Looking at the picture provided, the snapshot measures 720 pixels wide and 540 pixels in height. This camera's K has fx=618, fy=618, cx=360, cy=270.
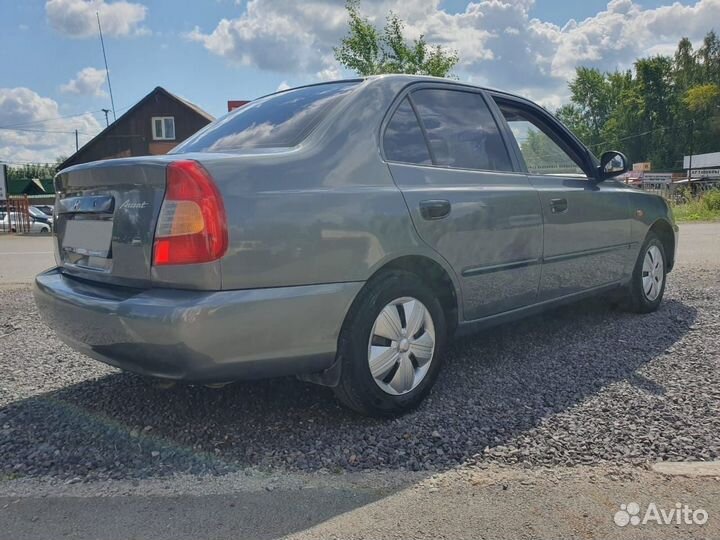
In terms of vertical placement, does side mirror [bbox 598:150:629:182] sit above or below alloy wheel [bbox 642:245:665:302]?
above

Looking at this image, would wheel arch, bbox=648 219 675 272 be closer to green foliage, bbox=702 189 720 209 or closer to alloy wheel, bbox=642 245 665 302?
alloy wheel, bbox=642 245 665 302

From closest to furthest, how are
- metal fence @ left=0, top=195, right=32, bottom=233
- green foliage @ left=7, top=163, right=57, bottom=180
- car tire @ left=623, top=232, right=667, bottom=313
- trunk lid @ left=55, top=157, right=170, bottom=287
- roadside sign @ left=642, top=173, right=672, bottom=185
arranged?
trunk lid @ left=55, top=157, right=170, bottom=287
car tire @ left=623, top=232, right=667, bottom=313
metal fence @ left=0, top=195, right=32, bottom=233
roadside sign @ left=642, top=173, right=672, bottom=185
green foliage @ left=7, top=163, right=57, bottom=180

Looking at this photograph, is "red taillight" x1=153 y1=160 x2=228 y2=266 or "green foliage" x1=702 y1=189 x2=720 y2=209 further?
"green foliage" x1=702 y1=189 x2=720 y2=209

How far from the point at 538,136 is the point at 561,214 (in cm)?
66

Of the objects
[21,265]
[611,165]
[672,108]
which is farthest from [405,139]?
[672,108]

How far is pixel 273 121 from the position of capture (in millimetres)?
3270

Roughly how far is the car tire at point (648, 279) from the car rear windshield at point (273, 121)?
303cm

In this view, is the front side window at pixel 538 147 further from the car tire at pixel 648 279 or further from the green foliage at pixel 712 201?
the green foliage at pixel 712 201

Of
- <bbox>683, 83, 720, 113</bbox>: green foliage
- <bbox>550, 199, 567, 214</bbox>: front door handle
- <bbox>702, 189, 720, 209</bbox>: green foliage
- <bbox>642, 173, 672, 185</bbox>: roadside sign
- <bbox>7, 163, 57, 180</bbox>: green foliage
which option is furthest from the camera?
<bbox>7, 163, 57, 180</bbox>: green foliage

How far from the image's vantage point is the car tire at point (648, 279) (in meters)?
5.05

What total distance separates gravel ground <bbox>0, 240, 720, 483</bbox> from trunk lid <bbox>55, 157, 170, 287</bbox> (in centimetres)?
76

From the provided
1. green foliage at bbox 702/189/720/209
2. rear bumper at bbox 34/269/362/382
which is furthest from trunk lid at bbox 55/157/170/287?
green foliage at bbox 702/189/720/209

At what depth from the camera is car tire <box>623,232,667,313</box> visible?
5.05 meters

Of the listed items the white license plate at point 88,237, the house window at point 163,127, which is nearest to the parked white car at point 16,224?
the house window at point 163,127
